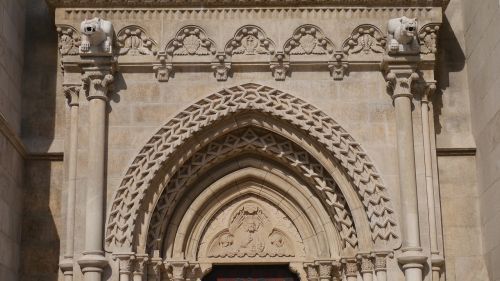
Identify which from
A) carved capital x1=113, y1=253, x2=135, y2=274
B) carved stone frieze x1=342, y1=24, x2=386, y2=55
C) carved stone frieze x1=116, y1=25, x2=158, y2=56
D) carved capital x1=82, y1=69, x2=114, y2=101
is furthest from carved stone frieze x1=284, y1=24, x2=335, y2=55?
carved capital x1=113, y1=253, x2=135, y2=274

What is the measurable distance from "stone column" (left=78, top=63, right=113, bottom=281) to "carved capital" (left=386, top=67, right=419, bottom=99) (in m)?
3.93

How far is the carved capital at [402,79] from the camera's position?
40.6 feet

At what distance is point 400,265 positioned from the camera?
11922 mm

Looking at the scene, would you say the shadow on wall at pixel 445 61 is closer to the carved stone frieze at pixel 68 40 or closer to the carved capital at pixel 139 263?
the carved capital at pixel 139 263

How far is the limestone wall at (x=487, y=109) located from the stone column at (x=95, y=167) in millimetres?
5171

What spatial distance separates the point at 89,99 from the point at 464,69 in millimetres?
5495

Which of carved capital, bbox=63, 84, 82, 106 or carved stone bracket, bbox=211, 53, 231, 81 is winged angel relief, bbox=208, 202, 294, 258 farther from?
carved capital, bbox=63, 84, 82, 106

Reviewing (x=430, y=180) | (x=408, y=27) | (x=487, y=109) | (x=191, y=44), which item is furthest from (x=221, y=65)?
(x=487, y=109)

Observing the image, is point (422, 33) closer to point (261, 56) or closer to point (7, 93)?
point (261, 56)

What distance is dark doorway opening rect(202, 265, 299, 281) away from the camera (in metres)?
13.1

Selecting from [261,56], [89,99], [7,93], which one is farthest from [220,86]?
[7,93]

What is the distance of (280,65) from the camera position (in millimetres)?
12648

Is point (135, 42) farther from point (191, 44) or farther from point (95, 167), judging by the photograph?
point (95, 167)

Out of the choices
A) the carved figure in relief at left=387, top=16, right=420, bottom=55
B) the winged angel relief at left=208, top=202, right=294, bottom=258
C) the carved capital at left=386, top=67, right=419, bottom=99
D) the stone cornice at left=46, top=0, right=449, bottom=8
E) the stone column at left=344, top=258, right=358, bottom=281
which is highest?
the stone cornice at left=46, top=0, right=449, bottom=8
